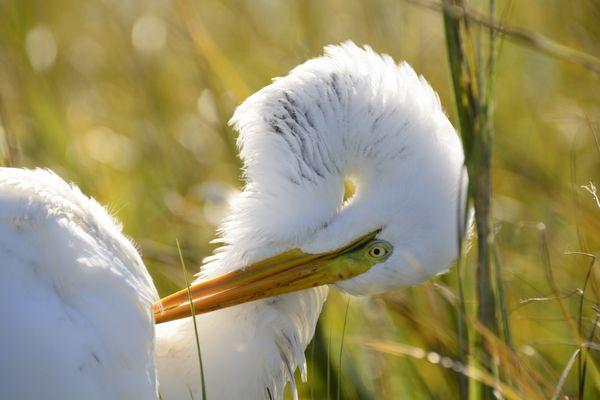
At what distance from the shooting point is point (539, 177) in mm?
4277

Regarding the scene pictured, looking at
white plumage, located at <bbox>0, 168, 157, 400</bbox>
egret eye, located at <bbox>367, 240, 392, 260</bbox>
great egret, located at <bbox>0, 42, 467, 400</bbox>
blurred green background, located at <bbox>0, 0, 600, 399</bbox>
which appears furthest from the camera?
blurred green background, located at <bbox>0, 0, 600, 399</bbox>

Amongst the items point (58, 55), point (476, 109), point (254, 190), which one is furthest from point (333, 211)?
point (58, 55)

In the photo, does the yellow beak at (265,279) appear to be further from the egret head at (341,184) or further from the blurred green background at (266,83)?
the blurred green background at (266,83)

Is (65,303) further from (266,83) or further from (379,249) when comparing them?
(266,83)

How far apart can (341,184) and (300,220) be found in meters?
0.18

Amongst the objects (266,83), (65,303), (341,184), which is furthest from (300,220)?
(266,83)

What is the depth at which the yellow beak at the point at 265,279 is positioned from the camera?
309 centimetres

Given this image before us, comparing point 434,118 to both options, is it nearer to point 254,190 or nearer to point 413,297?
point 254,190

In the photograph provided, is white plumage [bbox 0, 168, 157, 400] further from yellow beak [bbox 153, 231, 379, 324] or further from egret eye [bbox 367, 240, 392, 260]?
egret eye [bbox 367, 240, 392, 260]

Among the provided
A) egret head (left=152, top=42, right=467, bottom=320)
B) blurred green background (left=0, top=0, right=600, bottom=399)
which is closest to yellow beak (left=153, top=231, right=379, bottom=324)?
egret head (left=152, top=42, right=467, bottom=320)

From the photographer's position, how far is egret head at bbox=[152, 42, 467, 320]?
2.96 m

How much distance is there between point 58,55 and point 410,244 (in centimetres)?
431

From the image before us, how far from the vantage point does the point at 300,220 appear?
10.1 feet

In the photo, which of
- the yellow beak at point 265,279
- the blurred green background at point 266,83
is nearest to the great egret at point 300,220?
the yellow beak at point 265,279
